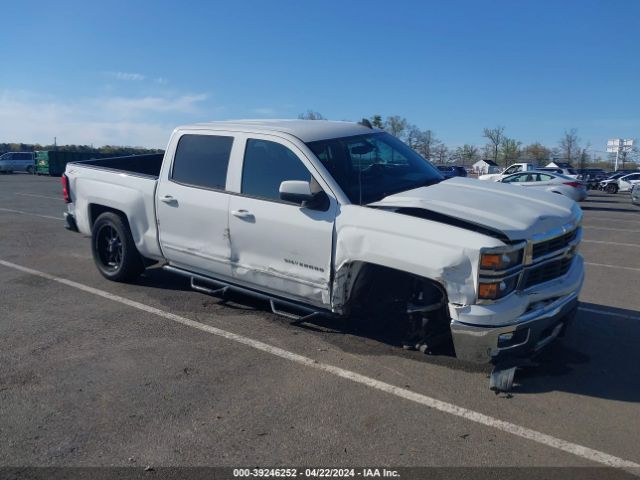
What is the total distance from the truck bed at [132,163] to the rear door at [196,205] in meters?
1.71

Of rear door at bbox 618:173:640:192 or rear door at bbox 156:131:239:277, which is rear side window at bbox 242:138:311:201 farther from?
rear door at bbox 618:173:640:192

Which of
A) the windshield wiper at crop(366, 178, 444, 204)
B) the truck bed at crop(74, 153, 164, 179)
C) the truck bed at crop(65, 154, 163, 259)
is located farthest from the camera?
the truck bed at crop(74, 153, 164, 179)

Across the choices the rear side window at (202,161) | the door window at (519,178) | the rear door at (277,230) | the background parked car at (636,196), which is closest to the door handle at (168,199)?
the rear side window at (202,161)

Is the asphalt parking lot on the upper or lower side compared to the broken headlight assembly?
lower

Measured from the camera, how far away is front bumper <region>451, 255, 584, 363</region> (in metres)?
4.02

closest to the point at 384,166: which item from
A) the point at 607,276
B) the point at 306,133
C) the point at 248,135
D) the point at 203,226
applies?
the point at 306,133

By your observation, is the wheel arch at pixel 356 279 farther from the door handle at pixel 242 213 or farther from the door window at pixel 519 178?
the door window at pixel 519 178

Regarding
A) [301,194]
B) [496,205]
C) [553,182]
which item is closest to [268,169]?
[301,194]

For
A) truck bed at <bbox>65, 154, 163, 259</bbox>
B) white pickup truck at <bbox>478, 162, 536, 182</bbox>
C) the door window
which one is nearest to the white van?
white pickup truck at <bbox>478, 162, 536, 182</bbox>

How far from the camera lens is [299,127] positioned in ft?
18.1

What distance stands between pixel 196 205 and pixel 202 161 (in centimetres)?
50

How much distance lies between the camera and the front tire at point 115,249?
6.79 metres

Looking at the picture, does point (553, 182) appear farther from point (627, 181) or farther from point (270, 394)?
point (627, 181)

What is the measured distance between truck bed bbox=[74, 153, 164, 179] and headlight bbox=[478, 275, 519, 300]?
16.9 ft
